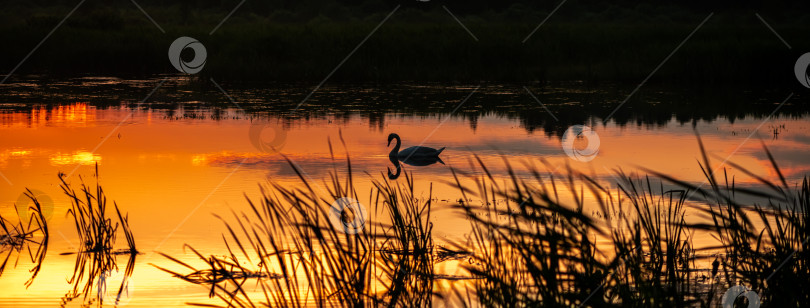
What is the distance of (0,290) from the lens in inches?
248

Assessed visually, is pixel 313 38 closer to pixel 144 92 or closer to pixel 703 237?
pixel 144 92

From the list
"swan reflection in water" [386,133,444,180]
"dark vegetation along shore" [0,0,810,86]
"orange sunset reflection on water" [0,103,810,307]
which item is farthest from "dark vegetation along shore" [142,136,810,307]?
"dark vegetation along shore" [0,0,810,86]

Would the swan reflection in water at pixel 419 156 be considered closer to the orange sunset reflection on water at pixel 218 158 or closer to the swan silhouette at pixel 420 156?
the swan silhouette at pixel 420 156

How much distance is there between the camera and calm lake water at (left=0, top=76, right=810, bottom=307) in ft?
25.8

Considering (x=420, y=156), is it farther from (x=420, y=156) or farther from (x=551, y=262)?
(x=551, y=262)

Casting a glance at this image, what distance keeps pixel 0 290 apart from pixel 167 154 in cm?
633

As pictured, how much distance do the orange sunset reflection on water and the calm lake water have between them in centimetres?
2

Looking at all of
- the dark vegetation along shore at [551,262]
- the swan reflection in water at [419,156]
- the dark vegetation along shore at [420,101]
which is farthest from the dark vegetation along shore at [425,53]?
the dark vegetation along shore at [551,262]

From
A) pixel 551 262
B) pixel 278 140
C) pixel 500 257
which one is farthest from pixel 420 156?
pixel 551 262

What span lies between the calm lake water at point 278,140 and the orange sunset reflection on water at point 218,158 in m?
0.02

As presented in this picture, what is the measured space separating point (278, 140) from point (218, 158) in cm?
201

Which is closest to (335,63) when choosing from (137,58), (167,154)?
(137,58)

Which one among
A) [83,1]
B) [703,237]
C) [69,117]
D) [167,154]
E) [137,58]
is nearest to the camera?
[703,237]

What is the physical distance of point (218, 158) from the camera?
40.1 feet
